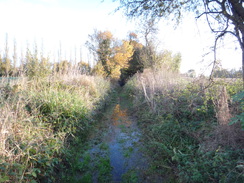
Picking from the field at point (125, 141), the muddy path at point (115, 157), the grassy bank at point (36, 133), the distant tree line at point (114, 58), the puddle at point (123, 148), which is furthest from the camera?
the distant tree line at point (114, 58)

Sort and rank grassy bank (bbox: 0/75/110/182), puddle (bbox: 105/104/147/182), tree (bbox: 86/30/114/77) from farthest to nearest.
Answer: tree (bbox: 86/30/114/77) → puddle (bbox: 105/104/147/182) → grassy bank (bbox: 0/75/110/182)

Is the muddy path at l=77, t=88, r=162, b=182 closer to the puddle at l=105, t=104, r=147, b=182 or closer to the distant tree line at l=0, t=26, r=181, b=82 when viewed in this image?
the puddle at l=105, t=104, r=147, b=182

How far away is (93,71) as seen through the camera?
61.5 ft

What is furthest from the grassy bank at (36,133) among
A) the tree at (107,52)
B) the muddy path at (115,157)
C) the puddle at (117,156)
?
the tree at (107,52)

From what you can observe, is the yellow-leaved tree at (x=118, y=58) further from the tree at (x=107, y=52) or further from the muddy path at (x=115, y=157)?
the muddy path at (x=115, y=157)

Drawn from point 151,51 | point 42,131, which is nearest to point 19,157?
point 42,131

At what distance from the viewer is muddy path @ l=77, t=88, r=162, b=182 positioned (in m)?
3.59

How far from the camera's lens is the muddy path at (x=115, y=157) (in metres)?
3.59

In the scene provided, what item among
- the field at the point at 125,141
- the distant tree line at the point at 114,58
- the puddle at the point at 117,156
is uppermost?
the distant tree line at the point at 114,58

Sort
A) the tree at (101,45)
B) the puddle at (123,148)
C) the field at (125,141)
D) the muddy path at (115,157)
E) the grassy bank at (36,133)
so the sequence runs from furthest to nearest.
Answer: the tree at (101,45), the puddle at (123,148), the muddy path at (115,157), the field at (125,141), the grassy bank at (36,133)

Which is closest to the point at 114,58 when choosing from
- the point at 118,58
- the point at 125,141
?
the point at 118,58

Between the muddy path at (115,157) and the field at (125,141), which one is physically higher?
the field at (125,141)

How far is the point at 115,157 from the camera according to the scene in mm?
4500

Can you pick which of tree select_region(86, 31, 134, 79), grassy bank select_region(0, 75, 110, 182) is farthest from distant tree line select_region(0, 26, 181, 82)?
grassy bank select_region(0, 75, 110, 182)
